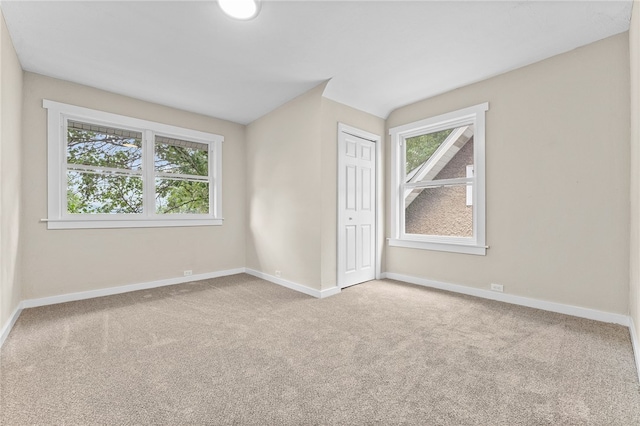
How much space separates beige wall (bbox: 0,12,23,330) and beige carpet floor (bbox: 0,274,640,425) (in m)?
0.35

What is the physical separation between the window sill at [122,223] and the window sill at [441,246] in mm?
2804

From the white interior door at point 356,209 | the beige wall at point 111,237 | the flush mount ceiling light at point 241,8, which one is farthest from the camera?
the white interior door at point 356,209

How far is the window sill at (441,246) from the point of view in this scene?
329 cm

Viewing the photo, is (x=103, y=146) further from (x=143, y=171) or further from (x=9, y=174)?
(x=9, y=174)

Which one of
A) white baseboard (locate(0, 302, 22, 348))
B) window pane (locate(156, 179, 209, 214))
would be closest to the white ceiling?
window pane (locate(156, 179, 209, 214))

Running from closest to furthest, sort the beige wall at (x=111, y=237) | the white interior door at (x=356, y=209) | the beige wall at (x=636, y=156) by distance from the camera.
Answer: the beige wall at (x=636, y=156)
the beige wall at (x=111, y=237)
the white interior door at (x=356, y=209)

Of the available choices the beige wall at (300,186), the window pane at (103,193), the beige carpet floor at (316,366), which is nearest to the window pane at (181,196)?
the window pane at (103,193)

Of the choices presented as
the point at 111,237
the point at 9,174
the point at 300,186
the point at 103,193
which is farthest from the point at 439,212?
the point at 9,174

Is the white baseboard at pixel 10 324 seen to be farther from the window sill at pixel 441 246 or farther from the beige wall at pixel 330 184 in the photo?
Result: the window sill at pixel 441 246

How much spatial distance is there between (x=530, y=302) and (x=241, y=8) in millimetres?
3796

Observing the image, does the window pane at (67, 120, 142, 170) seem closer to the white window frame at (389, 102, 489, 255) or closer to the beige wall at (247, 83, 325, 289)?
the beige wall at (247, 83, 325, 289)

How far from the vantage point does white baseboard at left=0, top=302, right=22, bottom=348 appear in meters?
2.18

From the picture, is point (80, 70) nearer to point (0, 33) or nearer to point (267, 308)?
point (0, 33)

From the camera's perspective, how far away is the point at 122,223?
3.63 metres
